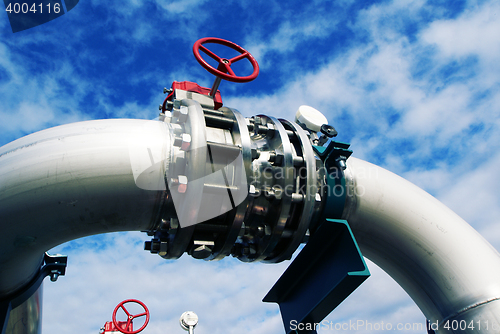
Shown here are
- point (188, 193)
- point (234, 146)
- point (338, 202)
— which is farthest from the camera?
point (338, 202)

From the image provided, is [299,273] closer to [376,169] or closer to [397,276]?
[397,276]

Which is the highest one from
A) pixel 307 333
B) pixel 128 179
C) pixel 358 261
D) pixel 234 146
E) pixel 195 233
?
pixel 234 146

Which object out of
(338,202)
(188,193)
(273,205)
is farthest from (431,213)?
(188,193)

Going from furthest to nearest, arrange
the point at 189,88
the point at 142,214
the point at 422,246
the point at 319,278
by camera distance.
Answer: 1. the point at 189,88
2. the point at 422,246
3. the point at 319,278
4. the point at 142,214

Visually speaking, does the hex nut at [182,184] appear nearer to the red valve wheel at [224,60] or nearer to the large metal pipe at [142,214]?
the large metal pipe at [142,214]

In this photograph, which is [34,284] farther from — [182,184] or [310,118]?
[310,118]

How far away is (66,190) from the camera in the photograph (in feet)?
5.83

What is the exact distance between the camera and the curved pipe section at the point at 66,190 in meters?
1.76

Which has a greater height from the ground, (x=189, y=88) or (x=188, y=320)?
(x=189, y=88)

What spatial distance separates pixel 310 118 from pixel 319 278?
3.65 ft

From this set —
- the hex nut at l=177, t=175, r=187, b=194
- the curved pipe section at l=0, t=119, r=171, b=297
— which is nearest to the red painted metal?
the curved pipe section at l=0, t=119, r=171, b=297

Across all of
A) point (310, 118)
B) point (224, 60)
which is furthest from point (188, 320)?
point (224, 60)

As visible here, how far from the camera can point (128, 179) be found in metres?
1.86

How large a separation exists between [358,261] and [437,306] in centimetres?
80
